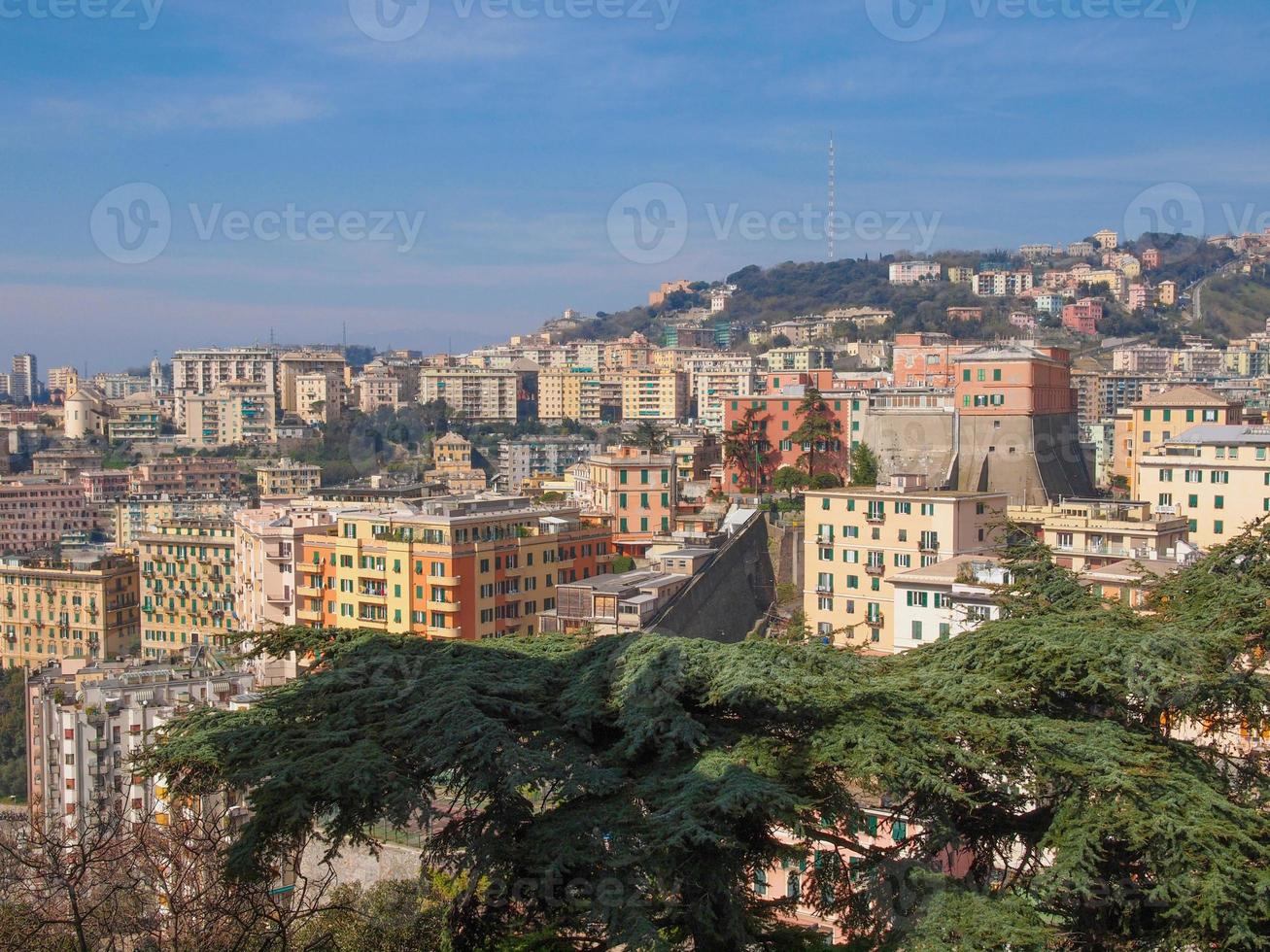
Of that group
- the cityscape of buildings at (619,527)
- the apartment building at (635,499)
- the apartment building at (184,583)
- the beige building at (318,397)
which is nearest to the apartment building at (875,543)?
the cityscape of buildings at (619,527)

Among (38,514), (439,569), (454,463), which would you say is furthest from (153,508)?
(439,569)

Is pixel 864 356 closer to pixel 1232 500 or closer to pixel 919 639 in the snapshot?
pixel 1232 500

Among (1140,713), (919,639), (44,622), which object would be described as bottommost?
(44,622)

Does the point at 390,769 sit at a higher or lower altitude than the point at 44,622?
higher

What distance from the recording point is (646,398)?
94.6 m

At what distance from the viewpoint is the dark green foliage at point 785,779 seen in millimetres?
7793

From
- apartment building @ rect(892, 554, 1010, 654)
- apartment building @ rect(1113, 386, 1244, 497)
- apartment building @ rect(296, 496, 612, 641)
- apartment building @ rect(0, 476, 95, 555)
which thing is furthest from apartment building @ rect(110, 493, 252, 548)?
apartment building @ rect(892, 554, 1010, 654)

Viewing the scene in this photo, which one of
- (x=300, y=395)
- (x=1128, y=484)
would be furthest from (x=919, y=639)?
(x=300, y=395)

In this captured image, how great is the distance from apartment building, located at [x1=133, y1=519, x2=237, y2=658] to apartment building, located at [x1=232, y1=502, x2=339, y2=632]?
21.0 ft

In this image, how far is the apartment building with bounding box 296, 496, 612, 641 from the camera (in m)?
26.9

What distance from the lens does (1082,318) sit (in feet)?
353

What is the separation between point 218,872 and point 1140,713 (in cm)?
657

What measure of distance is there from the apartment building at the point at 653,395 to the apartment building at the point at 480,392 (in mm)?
8969

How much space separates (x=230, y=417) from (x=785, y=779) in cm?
8986
